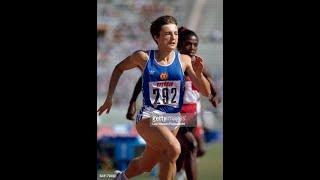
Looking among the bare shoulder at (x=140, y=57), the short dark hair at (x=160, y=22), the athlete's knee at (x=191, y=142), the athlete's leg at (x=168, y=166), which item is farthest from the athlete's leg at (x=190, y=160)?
the short dark hair at (x=160, y=22)

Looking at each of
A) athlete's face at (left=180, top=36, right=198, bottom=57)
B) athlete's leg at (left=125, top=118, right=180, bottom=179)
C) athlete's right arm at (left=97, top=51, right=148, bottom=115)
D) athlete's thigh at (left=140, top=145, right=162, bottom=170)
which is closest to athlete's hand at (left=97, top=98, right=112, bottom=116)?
athlete's right arm at (left=97, top=51, right=148, bottom=115)

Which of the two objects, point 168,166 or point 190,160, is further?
point 190,160

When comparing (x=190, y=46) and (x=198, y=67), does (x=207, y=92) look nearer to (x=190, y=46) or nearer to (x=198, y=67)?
(x=198, y=67)

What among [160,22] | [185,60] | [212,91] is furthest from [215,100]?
[160,22]

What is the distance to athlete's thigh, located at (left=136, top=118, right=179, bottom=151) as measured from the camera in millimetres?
5457

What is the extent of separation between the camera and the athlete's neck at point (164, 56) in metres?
5.54

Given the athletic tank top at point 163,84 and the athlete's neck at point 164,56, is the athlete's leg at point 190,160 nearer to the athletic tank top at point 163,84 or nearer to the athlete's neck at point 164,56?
the athletic tank top at point 163,84

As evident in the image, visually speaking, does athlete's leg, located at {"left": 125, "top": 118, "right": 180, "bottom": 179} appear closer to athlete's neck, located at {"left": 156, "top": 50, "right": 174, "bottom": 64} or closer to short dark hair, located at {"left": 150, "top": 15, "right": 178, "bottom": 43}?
athlete's neck, located at {"left": 156, "top": 50, "right": 174, "bottom": 64}

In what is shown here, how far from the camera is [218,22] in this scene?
5613 millimetres

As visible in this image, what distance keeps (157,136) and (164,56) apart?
58 centimetres

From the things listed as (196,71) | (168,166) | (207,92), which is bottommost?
(168,166)

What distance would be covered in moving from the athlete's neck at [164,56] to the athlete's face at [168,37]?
36 mm

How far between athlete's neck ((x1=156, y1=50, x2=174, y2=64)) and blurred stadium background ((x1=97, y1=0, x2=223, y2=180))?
92 mm

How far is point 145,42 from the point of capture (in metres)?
5.59
